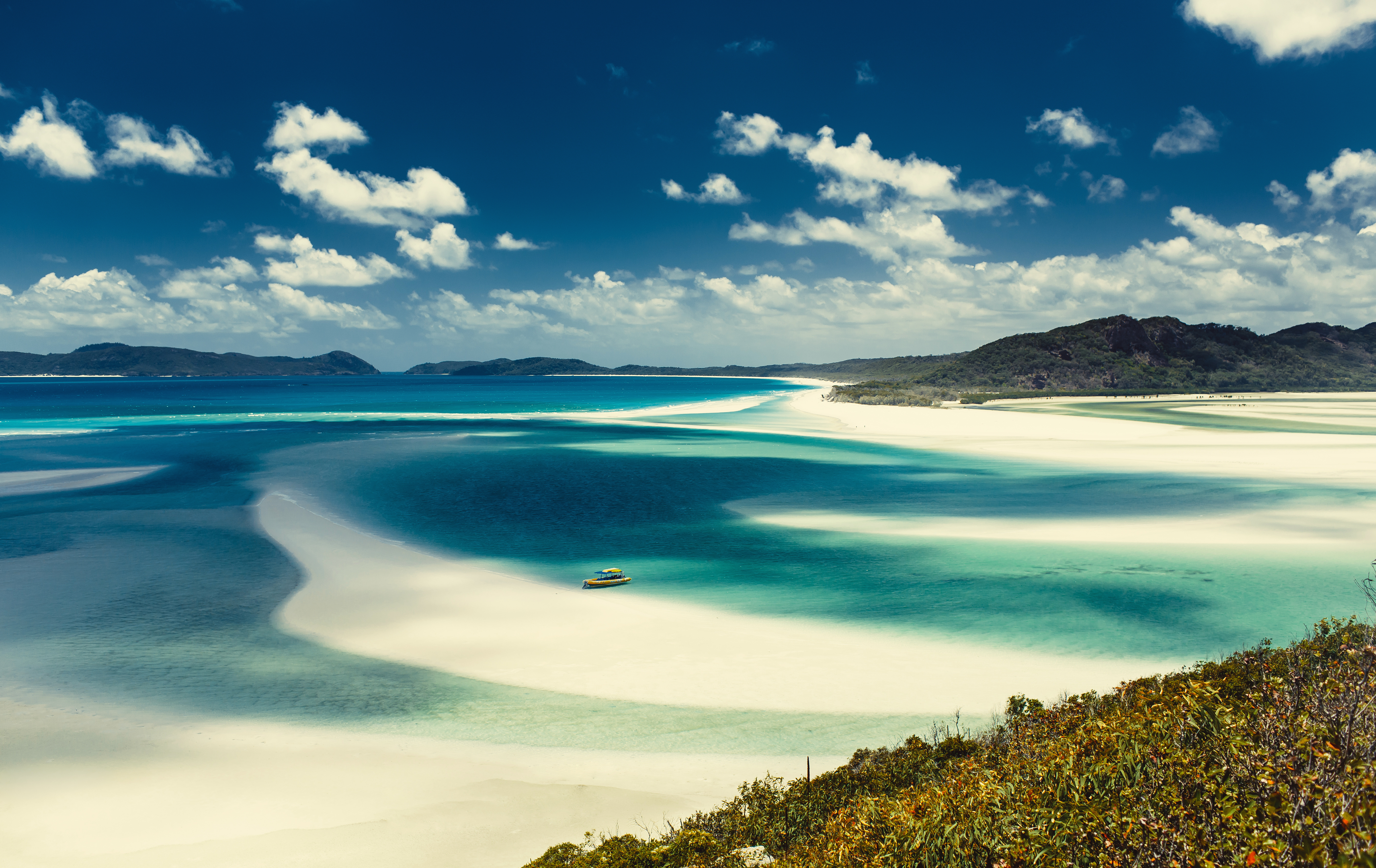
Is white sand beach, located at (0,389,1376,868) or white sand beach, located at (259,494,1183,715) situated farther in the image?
white sand beach, located at (259,494,1183,715)

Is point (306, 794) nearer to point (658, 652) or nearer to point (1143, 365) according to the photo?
point (658, 652)

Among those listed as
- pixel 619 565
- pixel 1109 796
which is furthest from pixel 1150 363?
pixel 1109 796

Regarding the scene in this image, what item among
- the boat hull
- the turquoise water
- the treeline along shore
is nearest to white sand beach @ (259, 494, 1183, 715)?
the boat hull

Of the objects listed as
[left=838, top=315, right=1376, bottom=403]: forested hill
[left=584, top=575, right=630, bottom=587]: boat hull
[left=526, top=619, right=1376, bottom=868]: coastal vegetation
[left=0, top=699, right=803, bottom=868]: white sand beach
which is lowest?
[left=0, top=699, right=803, bottom=868]: white sand beach

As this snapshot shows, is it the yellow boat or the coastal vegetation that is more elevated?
the coastal vegetation

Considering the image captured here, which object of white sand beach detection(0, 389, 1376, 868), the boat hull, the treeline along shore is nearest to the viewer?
white sand beach detection(0, 389, 1376, 868)

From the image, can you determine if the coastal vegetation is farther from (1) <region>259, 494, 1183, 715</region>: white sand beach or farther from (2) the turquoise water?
(1) <region>259, 494, 1183, 715</region>: white sand beach

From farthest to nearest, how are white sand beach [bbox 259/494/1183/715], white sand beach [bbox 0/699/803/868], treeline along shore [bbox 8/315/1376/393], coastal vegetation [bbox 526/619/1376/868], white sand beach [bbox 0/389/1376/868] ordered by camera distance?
treeline along shore [bbox 8/315/1376/393] → white sand beach [bbox 259/494/1183/715] → white sand beach [bbox 0/389/1376/868] → white sand beach [bbox 0/699/803/868] → coastal vegetation [bbox 526/619/1376/868]
